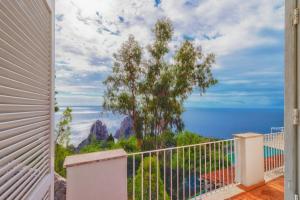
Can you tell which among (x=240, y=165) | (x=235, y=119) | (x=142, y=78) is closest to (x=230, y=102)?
(x=235, y=119)

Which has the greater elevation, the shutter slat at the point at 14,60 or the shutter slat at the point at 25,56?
the shutter slat at the point at 25,56

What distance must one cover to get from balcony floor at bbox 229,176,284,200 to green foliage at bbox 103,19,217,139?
14.4ft

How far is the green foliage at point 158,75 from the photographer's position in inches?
269

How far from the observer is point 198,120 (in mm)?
8883

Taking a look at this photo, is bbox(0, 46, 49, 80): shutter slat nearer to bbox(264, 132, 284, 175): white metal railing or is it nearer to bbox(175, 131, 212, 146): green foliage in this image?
bbox(264, 132, 284, 175): white metal railing

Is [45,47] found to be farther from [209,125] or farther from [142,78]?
[209,125]

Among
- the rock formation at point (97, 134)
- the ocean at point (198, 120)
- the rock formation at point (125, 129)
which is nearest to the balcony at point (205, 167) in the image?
the ocean at point (198, 120)

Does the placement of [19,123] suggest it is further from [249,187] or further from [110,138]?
[110,138]

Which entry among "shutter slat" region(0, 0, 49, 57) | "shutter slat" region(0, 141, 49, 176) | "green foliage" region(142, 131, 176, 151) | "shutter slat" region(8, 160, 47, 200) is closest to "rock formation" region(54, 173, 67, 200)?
"shutter slat" region(8, 160, 47, 200)

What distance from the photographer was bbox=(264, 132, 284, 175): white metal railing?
143 inches

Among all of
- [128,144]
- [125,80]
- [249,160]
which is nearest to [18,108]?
[249,160]

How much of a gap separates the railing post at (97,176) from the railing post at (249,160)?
2.11 metres

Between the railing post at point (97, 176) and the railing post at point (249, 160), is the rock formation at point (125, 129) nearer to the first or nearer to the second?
the railing post at point (249, 160)

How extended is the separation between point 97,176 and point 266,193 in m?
2.64
